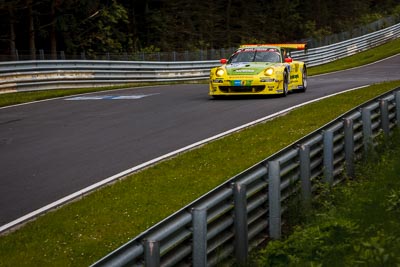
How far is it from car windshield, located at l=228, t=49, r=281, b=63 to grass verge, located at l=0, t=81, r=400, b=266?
23.5ft

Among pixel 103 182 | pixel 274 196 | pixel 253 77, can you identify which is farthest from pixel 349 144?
pixel 253 77

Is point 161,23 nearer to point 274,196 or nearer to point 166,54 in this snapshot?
point 166,54

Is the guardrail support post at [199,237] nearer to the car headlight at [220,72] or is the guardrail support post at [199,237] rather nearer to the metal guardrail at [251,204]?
the metal guardrail at [251,204]

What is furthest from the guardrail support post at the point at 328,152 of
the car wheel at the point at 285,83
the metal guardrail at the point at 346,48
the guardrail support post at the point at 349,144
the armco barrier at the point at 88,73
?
the metal guardrail at the point at 346,48

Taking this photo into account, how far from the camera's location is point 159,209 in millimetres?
9141

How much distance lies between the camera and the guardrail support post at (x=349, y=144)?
10453 mm

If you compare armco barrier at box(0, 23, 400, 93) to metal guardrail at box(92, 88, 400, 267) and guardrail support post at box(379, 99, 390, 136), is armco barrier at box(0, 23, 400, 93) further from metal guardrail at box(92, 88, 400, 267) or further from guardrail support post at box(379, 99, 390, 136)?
metal guardrail at box(92, 88, 400, 267)

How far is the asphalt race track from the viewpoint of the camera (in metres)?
10.4

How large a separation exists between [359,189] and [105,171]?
3.47m

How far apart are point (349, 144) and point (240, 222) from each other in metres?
3.85

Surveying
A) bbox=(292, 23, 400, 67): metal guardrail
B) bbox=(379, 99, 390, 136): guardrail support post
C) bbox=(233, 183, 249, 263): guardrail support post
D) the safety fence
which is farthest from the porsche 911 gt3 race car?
bbox=(292, 23, 400, 67): metal guardrail

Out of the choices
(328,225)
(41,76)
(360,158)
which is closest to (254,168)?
(328,225)

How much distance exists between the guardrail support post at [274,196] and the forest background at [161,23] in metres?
30.3

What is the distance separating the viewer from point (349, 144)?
10.5 m
